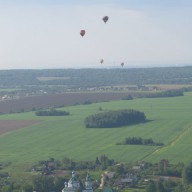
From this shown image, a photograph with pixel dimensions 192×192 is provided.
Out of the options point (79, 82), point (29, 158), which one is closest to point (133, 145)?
point (29, 158)

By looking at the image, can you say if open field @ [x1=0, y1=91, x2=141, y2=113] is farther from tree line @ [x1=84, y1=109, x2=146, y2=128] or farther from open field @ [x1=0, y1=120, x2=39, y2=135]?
tree line @ [x1=84, y1=109, x2=146, y2=128]

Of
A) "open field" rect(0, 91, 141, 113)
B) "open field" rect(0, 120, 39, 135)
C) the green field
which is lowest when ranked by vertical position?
the green field

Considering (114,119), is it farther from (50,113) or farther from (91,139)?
(50,113)

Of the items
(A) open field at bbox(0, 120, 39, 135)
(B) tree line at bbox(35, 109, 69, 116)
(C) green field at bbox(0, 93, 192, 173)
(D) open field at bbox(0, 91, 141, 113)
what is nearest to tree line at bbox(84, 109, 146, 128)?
(C) green field at bbox(0, 93, 192, 173)

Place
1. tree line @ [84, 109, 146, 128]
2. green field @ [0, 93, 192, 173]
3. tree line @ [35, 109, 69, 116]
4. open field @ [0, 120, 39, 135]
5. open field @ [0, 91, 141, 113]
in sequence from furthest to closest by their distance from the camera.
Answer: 1. open field @ [0, 91, 141, 113]
2. tree line @ [35, 109, 69, 116]
3. tree line @ [84, 109, 146, 128]
4. open field @ [0, 120, 39, 135]
5. green field @ [0, 93, 192, 173]

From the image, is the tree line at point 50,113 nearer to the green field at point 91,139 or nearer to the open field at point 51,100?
the green field at point 91,139

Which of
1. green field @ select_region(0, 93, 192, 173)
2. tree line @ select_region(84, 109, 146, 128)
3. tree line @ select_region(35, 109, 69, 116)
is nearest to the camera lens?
green field @ select_region(0, 93, 192, 173)
